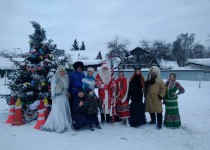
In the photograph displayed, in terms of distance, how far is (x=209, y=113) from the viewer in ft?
24.5

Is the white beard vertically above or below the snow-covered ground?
above

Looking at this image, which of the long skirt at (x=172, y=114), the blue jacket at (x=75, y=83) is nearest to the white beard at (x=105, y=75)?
the blue jacket at (x=75, y=83)

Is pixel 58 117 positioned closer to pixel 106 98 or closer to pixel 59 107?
pixel 59 107

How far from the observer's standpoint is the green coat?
18.2ft

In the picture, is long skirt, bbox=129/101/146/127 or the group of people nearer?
the group of people

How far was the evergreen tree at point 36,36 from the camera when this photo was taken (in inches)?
254

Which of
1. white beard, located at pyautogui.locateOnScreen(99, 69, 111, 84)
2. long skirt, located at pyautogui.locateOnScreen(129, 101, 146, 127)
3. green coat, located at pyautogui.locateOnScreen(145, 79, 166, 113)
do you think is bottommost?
long skirt, located at pyautogui.locateOnScreen(129, 101, 146, 127)

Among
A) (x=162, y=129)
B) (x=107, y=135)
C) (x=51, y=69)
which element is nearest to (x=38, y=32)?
(x=51, y=69)

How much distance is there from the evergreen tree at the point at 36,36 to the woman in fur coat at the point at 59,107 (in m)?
1.65

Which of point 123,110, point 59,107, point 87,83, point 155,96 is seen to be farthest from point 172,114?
point 59,107

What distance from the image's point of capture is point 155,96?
18.4ft

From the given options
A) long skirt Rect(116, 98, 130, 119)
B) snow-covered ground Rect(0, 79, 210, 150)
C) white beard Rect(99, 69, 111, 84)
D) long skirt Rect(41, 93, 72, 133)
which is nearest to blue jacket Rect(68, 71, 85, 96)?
long skirt Rect(41, 93, 72, 133)

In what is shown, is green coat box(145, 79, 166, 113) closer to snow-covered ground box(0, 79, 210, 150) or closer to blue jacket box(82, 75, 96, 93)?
snow-covered ground box(0, 79, 210, 150)

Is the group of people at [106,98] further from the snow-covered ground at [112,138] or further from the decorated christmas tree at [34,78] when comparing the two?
the decorated christmas tree at [34,78]
